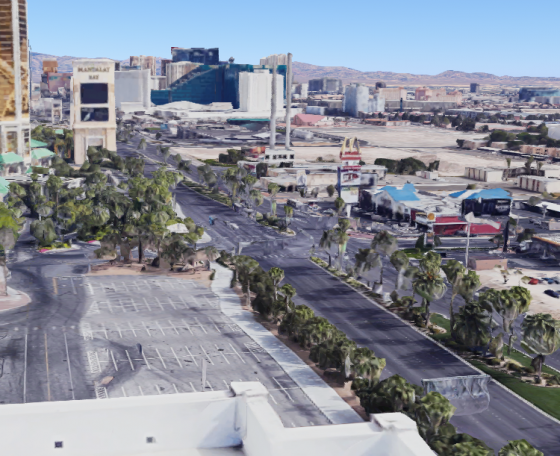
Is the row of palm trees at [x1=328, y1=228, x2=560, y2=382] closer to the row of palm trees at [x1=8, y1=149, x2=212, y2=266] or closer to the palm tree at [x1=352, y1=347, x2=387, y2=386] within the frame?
the palm tree at [x1=352, y1=347, x2=387, y2=386]

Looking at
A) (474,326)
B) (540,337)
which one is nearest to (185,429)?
(540,337)

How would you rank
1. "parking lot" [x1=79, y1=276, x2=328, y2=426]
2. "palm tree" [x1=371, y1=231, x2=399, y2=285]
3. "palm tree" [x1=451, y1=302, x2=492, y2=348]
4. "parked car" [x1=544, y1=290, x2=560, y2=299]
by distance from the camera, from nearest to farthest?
"parking lot" [x1=79, y1=276, x2=328, y2=426] < "palm tree" [x1=451, y1=302, x2=492, y2=348] < "parked car" [x1=544, y1=290, x2=560, y2=299] < "palm tree" [x1=371, y1=231, x2=399, y2=285]

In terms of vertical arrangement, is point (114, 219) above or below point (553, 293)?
above

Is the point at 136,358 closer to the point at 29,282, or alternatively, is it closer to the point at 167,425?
the point at 29,282

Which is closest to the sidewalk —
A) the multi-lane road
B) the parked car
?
the multi-lane road

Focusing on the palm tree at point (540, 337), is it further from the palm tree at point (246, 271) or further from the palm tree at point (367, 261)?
the palm tree at point (246, 271)

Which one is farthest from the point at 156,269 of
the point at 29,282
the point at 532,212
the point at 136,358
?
the point at 532,212

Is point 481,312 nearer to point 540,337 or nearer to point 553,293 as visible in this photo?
point 540,337
